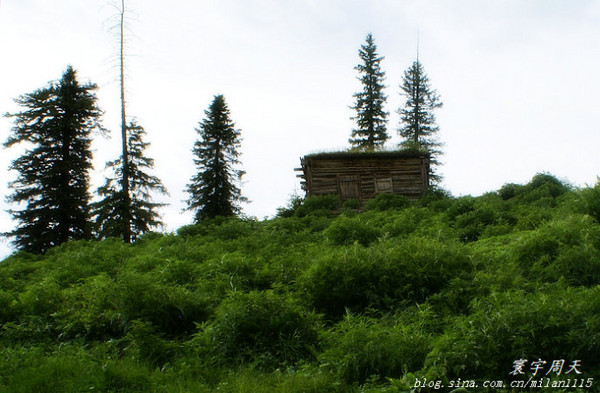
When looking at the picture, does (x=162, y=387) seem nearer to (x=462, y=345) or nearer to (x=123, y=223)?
(x=462, y=345)

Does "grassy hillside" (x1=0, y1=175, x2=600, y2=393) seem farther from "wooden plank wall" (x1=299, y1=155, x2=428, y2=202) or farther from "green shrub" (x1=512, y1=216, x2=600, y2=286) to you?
"wooden plank wall" (x1=299, y1=155, x2=428, y2=202)

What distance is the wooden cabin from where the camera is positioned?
2738 centimetres

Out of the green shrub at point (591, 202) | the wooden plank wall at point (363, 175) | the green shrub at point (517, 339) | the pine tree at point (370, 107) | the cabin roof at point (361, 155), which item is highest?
the pine tree at point (370, 107)

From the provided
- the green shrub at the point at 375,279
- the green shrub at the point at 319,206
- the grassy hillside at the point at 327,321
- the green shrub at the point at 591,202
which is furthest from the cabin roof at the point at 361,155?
the green shrub at the point at 375,279

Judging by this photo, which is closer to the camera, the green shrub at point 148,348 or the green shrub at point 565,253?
the green shrub at point 148,348

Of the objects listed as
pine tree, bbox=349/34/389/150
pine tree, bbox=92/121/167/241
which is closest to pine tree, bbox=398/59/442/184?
pine tree, bbox=349/34/389/150

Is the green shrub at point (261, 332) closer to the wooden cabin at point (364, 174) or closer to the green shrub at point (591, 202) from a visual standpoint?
the green shrub at point (591, 202)

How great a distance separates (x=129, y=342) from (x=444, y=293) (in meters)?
4.91

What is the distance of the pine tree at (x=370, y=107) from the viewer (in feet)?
124

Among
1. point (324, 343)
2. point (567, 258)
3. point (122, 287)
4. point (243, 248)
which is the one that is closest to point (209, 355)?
point (324, 343)

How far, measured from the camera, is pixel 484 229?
43.7ft

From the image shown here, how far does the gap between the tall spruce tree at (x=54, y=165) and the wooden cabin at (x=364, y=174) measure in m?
12.8

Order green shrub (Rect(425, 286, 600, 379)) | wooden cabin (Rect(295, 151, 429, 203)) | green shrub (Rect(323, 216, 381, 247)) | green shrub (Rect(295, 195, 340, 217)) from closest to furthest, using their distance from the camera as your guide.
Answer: green shrub (Rect(425, 286, 600, 379)) < green shrub (Rect(323, 216, 381, 247)) < green shrub (Rect(295, 195, 340, 217)) < wooden cabin (Rect(295, 151, 429, 203))

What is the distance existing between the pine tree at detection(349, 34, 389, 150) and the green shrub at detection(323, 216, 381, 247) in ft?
84.1
